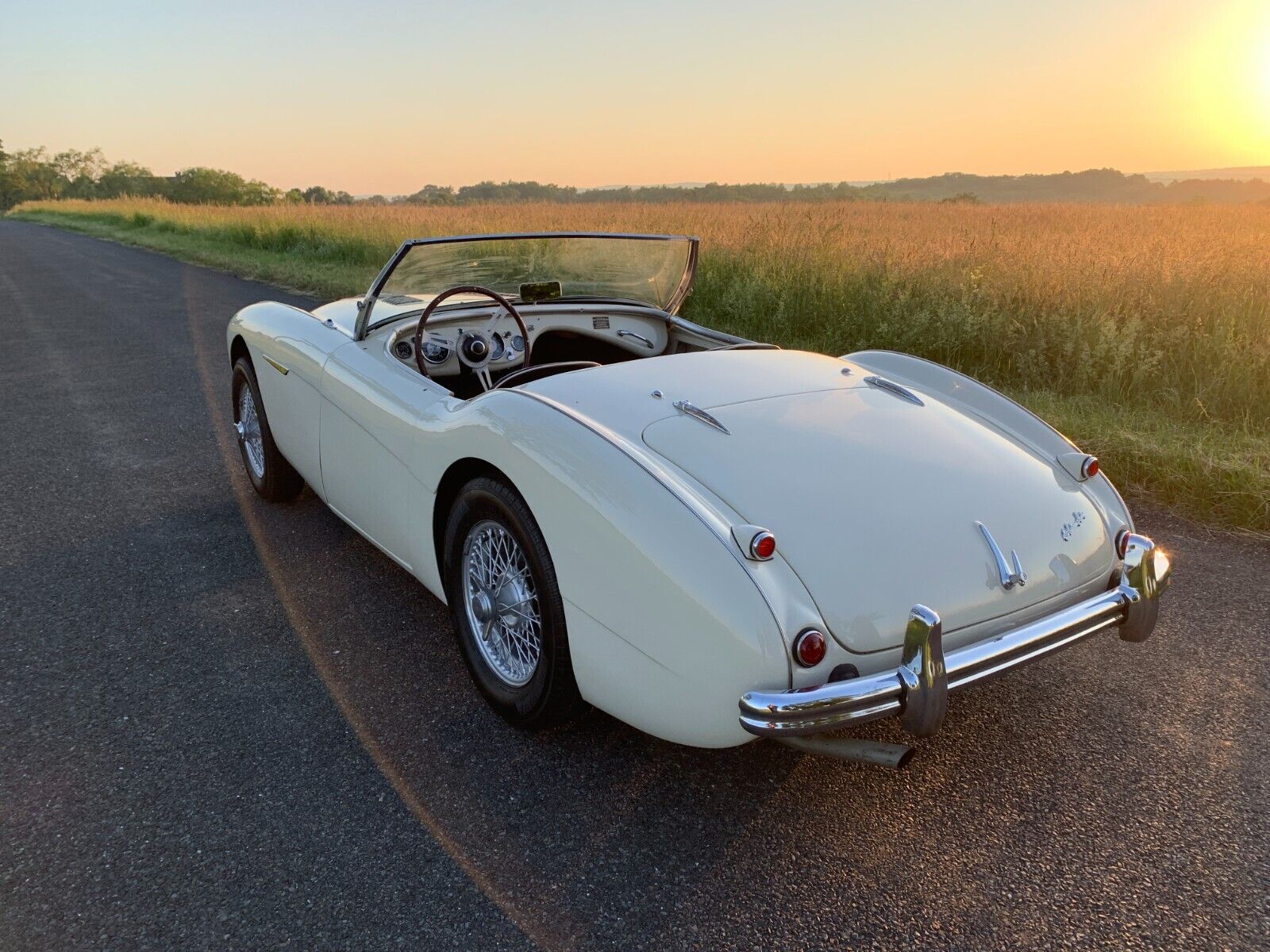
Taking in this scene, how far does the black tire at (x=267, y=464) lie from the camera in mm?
4246

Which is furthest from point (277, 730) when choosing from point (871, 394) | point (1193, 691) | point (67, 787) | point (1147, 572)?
point (1193, 691)

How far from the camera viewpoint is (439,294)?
3.52 m

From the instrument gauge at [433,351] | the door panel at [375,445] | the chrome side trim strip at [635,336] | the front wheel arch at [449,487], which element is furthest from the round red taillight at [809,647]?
the chrome side trim strip at [635,336]

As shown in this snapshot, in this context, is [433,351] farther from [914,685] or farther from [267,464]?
[914,685]

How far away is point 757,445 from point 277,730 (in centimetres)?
160

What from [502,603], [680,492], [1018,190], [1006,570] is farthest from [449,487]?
[1018,190]

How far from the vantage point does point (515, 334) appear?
3824mm

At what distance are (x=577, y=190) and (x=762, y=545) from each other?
43.4ft

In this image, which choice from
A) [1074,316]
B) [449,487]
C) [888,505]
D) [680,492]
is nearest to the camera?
[680,492]

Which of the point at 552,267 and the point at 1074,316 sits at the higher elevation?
the point at 552,267

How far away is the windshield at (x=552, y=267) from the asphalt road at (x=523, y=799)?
48.5 inches

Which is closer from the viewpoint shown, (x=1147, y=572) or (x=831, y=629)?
(x=831, y=629)

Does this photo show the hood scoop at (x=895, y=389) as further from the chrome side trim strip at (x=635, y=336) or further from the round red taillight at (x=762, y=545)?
the chrome side trim strip at (x=635, y=336)

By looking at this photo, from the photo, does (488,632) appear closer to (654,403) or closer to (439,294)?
(654,403)
